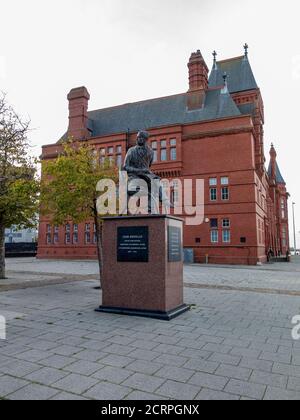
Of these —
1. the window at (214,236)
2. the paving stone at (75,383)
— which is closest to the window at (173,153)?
the window at (214,236)

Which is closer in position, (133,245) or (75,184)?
(133,245)

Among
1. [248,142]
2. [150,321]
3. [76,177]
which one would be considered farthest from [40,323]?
[248,142]

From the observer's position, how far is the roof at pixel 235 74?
39.9 meters

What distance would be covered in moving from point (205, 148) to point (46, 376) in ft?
98.3

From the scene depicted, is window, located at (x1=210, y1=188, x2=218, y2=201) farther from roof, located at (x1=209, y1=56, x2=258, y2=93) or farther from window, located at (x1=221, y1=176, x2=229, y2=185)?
roof, located at (x1=209, y1=56, x2=258, y2=93)

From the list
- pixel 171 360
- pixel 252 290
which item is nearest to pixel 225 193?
pixel 252 290

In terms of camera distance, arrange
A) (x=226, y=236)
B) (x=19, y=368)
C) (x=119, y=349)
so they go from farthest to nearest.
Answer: (x=226, y=236)
(x=119, y=349)
(x=19, y=368)

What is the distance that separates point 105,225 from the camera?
27.6 feet

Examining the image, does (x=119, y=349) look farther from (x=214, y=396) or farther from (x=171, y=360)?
(x=214, y=396)

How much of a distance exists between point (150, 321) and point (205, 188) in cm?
2561

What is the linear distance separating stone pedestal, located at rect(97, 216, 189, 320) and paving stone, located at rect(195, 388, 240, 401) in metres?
3.68

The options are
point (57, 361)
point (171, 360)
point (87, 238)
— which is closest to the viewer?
point (57, 361)

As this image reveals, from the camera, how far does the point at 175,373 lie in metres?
4.16
